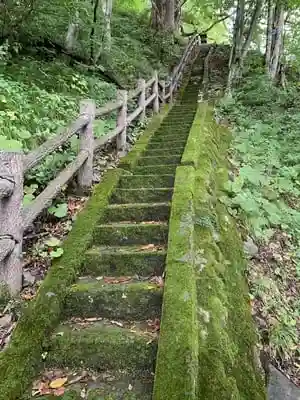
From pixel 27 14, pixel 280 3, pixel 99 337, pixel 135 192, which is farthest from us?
pixel 280 3

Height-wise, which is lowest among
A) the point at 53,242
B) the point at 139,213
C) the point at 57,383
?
the point at 57,383

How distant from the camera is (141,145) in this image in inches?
281

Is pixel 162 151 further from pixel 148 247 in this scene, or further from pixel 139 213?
pixel 148 247

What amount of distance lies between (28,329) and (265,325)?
Result: 1971 millimetres

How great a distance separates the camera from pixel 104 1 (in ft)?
38.2

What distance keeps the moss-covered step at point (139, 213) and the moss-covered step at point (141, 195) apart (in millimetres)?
386

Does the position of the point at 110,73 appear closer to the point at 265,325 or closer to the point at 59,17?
the point at 59,17

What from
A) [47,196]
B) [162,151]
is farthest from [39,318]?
[162,151]

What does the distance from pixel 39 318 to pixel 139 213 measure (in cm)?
→ 184

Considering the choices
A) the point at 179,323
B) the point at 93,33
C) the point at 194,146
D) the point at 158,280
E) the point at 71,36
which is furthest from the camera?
the point at 93,33

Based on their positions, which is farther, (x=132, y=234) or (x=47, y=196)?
(x=132, y=234)

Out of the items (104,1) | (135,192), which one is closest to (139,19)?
(104,1)

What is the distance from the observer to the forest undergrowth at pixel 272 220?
3613 mm

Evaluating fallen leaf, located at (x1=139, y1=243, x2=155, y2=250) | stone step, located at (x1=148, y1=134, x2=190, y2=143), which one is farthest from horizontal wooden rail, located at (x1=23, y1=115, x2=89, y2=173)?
stone step, located at (x1=148, y1=134, x2=190, y2=143)
